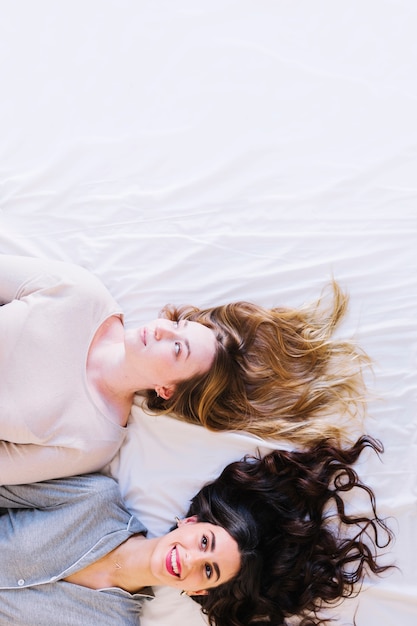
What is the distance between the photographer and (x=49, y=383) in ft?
7.85

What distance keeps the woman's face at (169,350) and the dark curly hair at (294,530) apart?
0.41 m

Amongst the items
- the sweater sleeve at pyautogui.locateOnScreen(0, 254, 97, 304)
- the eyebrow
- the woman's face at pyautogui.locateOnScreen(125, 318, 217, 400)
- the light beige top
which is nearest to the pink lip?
the eyebrow

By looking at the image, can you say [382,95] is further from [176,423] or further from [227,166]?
[176,423]

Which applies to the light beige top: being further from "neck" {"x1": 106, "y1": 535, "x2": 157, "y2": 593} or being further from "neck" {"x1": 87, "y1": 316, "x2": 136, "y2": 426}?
"neck" {"x1": 106, "y1": 535, "x2": 157, "y2": 593}

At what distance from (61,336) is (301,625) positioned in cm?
136

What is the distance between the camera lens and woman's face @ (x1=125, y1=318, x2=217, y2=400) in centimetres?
235

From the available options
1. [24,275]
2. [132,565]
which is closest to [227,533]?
[132,565]

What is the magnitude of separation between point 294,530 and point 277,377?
567 millimetres

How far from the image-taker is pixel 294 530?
7.77ft

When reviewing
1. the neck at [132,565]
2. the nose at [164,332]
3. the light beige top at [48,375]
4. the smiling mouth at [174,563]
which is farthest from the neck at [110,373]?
the smiling mouth at [174,563]

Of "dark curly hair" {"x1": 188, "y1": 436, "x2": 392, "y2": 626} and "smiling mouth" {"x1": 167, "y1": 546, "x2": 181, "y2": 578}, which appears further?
"dark curly hair" {"x1": 188, "y1": 436, "x2": 392, "y2": 626}

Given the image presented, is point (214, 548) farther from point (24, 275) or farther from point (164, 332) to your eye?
point (24, 275)

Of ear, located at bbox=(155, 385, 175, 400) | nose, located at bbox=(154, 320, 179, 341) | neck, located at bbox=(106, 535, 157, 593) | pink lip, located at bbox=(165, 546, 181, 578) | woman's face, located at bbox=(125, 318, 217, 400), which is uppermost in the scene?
nose, located at bbox=(154, 320, 179, 341)

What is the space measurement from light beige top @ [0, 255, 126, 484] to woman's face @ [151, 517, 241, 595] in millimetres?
467
